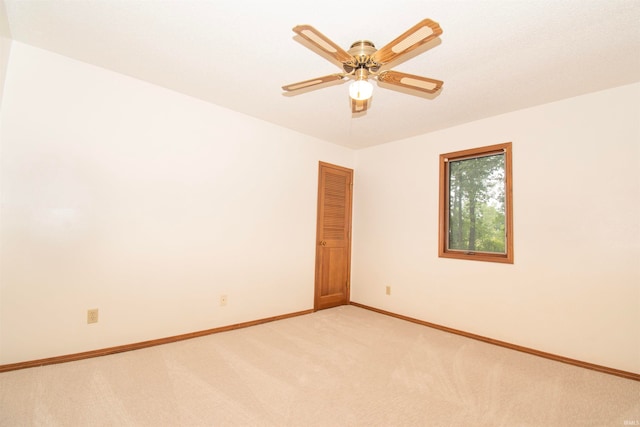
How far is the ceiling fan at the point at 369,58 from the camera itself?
1.42 metres

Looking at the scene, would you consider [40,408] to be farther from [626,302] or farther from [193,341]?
[626,302]

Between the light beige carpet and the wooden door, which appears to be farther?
the wooden door

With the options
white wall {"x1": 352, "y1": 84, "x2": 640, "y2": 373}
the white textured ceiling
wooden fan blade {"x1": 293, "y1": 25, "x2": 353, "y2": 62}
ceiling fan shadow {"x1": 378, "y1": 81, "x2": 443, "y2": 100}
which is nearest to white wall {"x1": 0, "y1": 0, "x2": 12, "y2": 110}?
the white textured ceiling

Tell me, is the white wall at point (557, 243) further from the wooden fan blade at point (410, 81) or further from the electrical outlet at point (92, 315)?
the electrical outlet at point (92, 315)

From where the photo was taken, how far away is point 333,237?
4.42 meters

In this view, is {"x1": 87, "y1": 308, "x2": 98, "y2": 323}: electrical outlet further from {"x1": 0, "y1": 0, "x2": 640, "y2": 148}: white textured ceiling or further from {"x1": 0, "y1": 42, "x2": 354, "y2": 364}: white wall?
{"x1": 0, "y1": 0, "x2": 640, "y2": 148}: white textured ceiling

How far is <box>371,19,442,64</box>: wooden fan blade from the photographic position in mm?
1322

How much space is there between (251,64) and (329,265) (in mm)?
2892

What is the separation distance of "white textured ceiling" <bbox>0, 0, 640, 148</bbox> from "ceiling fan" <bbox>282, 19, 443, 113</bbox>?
0.27m

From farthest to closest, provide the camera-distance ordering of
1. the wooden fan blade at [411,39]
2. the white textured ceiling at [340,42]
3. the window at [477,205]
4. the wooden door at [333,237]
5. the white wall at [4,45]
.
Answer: the wooden door at [333,237] → the window at [477,205] → the white wall at [4,45] → the white textured ceiling at [340,42] → the wooden fan blade at [411,39]

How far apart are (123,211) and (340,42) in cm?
233

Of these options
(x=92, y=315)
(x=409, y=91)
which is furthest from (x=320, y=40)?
(x=92, y=315)

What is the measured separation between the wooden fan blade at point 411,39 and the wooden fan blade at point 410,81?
16cm

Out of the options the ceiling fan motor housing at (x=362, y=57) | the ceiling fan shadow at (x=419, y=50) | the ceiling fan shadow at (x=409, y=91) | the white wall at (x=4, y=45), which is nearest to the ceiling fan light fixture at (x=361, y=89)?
the ceiling fan motor housing at (x=362, y=57)
